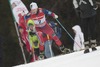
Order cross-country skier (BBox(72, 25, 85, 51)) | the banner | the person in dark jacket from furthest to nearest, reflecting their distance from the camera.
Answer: cross-country skier (BBox(72, 25, 85, 51)) → the banner → the person in dark jacket

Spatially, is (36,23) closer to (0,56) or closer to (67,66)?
(0,56)

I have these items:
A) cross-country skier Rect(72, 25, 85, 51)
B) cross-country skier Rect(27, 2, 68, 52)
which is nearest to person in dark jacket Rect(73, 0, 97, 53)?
cross-country skier Rect(27, 2, 68, 52)

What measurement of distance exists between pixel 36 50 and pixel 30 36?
53 centimetres

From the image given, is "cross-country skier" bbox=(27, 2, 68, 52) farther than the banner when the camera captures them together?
Yes

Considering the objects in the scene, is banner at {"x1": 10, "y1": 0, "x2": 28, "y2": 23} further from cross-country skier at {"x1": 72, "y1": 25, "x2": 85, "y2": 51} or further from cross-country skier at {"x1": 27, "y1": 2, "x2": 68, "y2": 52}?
cross-country skier at {"x1": 72, "y1": 25, "x2": 85, "y2": 51}

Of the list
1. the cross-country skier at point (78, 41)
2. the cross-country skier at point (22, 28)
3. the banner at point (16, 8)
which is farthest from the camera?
the cross-country skier at point (78, 41)

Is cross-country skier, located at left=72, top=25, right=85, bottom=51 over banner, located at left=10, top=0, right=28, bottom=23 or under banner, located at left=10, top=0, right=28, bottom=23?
under

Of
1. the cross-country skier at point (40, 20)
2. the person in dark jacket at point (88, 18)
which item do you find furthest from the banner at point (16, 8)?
the person in dark jacket at point (88, 18)

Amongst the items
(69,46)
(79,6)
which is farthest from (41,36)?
(79,6)

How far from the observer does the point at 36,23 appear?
11.8 m

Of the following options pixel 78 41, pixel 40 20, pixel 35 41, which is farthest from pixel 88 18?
pixel 78 41

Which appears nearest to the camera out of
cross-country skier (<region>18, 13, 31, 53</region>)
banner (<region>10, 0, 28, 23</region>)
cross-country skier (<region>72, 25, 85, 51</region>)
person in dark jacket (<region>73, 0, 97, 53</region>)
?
person in dark jacket (<region>73, 0, 97, 53</region>)

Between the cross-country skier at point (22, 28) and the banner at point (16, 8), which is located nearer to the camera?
the banner at point (16, 8)

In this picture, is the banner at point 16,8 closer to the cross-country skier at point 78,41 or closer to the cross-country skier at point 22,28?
the cross-country skier at point 22,28
